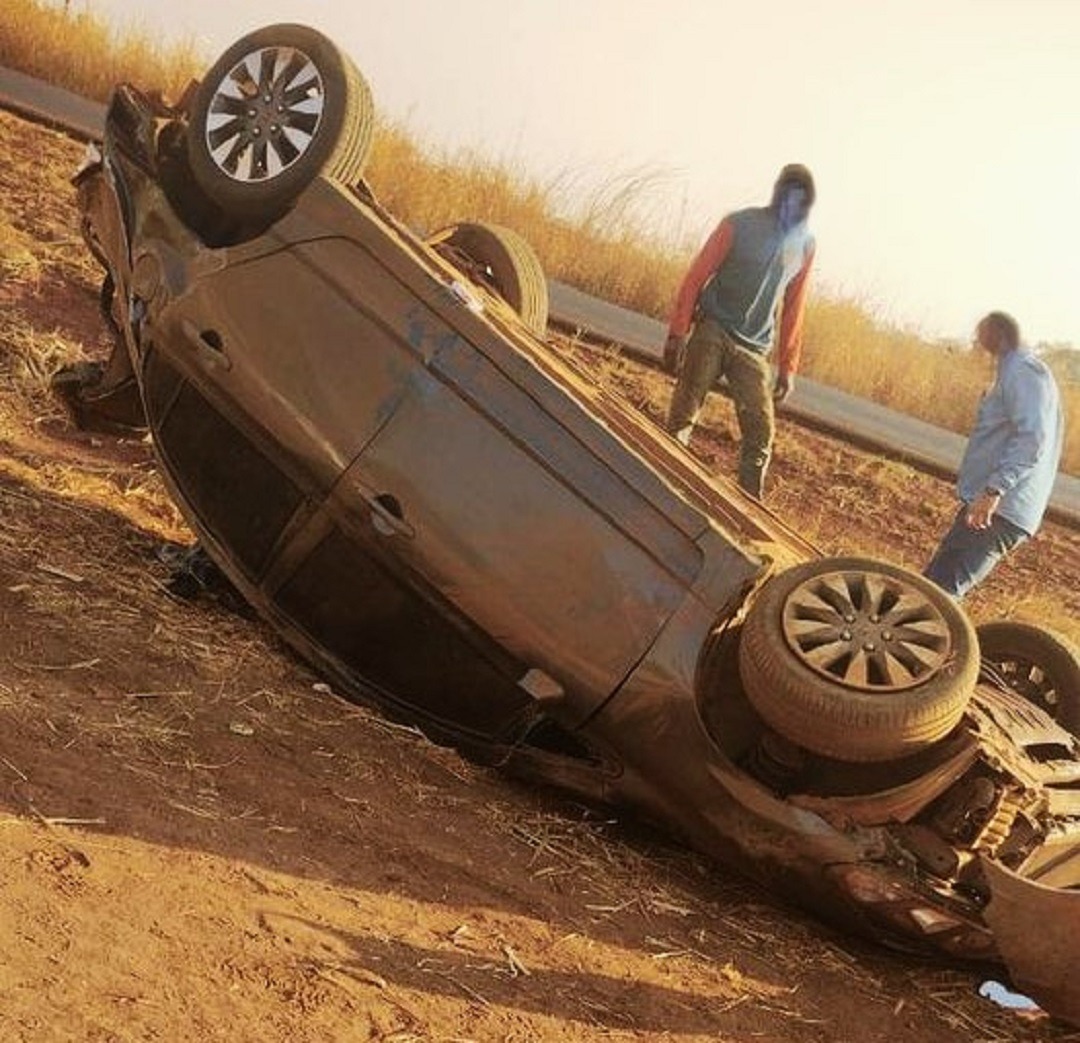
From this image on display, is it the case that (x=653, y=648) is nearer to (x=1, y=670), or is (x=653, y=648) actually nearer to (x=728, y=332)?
(x=1, y=670)

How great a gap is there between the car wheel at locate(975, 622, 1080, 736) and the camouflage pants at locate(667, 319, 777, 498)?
2.50m

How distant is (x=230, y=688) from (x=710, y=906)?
160 centimetres

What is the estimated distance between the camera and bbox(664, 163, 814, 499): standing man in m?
7.82

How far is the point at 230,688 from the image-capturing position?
4.91 metres

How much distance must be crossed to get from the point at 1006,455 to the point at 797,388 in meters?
7.62

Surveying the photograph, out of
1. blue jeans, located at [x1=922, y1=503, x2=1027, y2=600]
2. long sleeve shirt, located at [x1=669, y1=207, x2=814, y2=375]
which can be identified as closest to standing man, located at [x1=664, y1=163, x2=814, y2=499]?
long sleeve shirt, located at [x1=669, y1=207, x2=814, y2=375]

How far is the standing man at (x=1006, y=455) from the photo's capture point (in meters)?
7.16

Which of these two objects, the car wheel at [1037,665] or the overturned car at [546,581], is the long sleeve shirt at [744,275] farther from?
the car wheel at [1037,665]

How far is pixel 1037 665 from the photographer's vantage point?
18.0 feet

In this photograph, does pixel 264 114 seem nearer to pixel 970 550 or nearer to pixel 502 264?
pixel 502 264

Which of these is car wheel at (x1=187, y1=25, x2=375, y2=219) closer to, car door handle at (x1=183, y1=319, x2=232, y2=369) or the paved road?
car door handle at (x1=183, y1=319, x2=232, y2=369)

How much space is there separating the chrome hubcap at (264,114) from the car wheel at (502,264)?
808 millimetres

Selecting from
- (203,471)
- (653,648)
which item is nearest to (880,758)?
(653,648)

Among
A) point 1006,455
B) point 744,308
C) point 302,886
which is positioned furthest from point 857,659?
point 744,308
